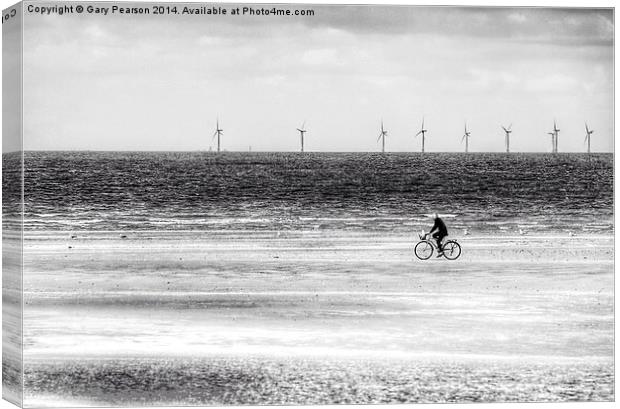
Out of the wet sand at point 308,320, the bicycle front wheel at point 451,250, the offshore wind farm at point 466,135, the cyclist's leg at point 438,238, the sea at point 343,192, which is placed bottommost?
the wet sand at point 308,320

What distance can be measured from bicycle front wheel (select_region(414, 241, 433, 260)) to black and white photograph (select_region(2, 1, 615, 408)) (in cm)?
3

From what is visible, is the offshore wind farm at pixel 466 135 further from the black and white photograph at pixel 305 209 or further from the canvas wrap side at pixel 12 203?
the canvas wrap side at pixel 12 203

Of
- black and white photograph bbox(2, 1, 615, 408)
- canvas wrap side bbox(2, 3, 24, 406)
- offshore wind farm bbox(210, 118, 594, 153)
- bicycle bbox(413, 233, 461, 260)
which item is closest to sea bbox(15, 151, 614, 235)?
black and white photograph bbox(2, 1, 615, 408)

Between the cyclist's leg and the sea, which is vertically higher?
the sea

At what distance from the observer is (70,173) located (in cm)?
2658

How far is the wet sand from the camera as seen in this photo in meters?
25.4

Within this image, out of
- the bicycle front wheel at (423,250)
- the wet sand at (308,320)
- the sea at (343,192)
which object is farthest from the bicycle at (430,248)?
the sea at (343,192)

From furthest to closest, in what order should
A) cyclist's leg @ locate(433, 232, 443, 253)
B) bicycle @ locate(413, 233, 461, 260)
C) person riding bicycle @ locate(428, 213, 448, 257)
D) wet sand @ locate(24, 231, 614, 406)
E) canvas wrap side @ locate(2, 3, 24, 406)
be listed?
1. bicycle @ locate(413, 233, 461, 260)
2. cyclist's leg @ locate(433, 232, 443, 253)
3. person riding bicycle @ locate(428, 213, 448, 257)
4. wet sand @ locate(24, 231, 614, 406)
5. canvas wrap side @ locate(2, 3, 24, 406)

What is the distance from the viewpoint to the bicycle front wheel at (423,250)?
26.4 m

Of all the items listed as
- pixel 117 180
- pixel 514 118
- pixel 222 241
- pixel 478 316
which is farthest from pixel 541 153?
pixel 117 180

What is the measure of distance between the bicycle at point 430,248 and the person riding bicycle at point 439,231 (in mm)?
76

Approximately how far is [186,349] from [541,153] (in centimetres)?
684

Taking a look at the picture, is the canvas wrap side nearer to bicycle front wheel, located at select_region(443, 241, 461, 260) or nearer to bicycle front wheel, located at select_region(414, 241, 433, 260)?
bicycle front wheel, located at select_region(414, 241, 433, 260)

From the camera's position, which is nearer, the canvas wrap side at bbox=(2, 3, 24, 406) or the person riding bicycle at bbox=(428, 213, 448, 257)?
the canvas wrap side at bbox=(2, 3, 24, 406)
